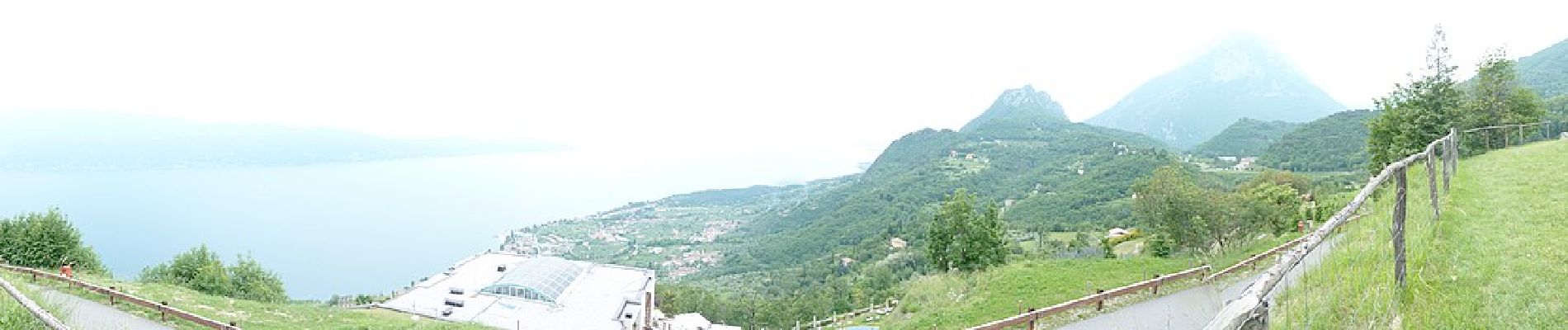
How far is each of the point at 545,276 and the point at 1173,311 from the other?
22.3m

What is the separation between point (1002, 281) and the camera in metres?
15.3

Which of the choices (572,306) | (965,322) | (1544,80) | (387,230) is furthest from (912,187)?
(387,230)

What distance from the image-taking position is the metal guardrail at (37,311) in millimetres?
4949

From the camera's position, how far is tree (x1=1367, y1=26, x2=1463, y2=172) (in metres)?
21.2

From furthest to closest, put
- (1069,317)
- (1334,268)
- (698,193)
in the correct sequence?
1. (698,193)
2. (1069,317)
3. (1334,268)

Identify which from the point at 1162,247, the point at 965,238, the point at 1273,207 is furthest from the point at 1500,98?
the point at 965,238

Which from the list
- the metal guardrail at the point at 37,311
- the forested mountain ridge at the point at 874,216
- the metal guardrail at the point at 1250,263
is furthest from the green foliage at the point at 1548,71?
the metal guardrail at the point at 37,311

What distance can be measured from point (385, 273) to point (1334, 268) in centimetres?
11224

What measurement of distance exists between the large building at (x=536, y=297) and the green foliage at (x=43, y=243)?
7.80 m

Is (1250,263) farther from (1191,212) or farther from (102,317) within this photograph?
(102,317)

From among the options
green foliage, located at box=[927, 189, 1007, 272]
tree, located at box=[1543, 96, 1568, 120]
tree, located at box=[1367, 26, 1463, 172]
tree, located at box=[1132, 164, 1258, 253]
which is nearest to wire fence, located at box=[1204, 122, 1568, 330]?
tree, located at box=[1132, 164, 1258, 253]

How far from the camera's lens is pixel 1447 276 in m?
4.15

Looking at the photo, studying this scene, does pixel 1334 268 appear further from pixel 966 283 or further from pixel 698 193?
pixel 698 193

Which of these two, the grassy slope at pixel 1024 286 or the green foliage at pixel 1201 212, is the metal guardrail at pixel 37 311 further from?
the green foliage at pixel 1201 212
